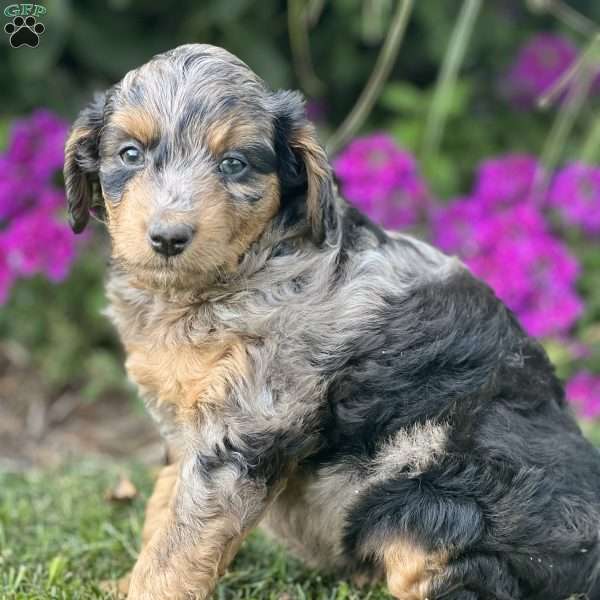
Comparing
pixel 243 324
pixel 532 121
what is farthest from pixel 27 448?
pixel 532 121

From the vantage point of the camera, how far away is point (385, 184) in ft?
25.4

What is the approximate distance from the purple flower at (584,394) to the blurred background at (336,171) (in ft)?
0.04

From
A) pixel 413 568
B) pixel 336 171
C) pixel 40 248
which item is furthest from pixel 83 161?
pixel 40 248

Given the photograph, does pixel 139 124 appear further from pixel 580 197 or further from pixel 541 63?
pixel 541 63

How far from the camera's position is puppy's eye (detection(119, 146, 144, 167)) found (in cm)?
405

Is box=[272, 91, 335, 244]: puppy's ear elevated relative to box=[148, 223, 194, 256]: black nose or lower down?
elevated

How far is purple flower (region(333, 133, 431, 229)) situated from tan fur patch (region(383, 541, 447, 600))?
3972 mm

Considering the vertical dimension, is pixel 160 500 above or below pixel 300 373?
below

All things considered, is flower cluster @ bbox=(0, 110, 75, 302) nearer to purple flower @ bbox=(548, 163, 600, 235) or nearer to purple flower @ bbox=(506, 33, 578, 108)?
purple flower @ bbox=(548, 163, 600, 235)

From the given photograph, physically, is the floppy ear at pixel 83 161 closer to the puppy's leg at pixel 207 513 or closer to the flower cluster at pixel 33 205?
the puppy's leg at pixel 207 513

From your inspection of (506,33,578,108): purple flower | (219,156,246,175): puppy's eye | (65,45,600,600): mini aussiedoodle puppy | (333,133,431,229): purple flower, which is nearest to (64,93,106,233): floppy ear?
(65,45,600,600): mini aussiedoodle puppy

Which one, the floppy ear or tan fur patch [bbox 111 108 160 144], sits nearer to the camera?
tan fur patch [bbox 111 108 160 144]

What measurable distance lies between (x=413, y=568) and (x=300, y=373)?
2.91 ft

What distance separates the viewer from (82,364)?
8.07 metres
